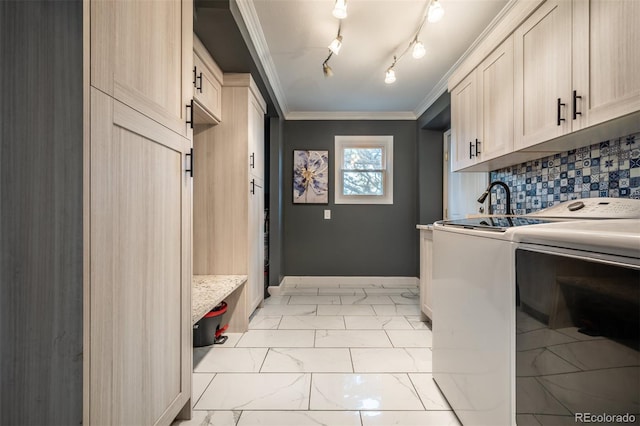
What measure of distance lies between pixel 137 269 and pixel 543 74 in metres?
2.20

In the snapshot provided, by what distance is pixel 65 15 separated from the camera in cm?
79

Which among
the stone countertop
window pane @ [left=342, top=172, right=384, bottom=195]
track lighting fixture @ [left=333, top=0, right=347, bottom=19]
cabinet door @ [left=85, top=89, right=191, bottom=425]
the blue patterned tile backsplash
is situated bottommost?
the stone countertop

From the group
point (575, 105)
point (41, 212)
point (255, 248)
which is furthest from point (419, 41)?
point (41, 212)

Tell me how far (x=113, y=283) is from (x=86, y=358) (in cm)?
21

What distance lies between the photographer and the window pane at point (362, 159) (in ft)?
14.1

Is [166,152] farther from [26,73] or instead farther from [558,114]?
[558,114]

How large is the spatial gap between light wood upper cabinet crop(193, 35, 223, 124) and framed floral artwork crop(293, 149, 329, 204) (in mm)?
1714

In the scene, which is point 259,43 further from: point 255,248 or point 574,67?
point 574,67

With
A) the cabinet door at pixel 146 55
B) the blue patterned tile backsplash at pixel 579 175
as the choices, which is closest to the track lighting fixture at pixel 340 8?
the cabinet door at pixel 146 55

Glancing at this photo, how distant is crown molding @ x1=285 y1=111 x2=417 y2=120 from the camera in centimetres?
422

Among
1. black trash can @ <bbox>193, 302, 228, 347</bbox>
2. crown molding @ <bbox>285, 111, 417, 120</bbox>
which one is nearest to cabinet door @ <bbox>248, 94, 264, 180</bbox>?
crown molding @ <bbox>285, 111, 417, 120</bbox>

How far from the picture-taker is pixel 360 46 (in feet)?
8.39

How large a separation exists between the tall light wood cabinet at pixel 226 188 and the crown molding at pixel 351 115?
162 cm

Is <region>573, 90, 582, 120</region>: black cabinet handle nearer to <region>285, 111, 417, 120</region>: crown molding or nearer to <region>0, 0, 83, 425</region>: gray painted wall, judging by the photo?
<region>0, 0, 83, 425</region>: gray painted wall
